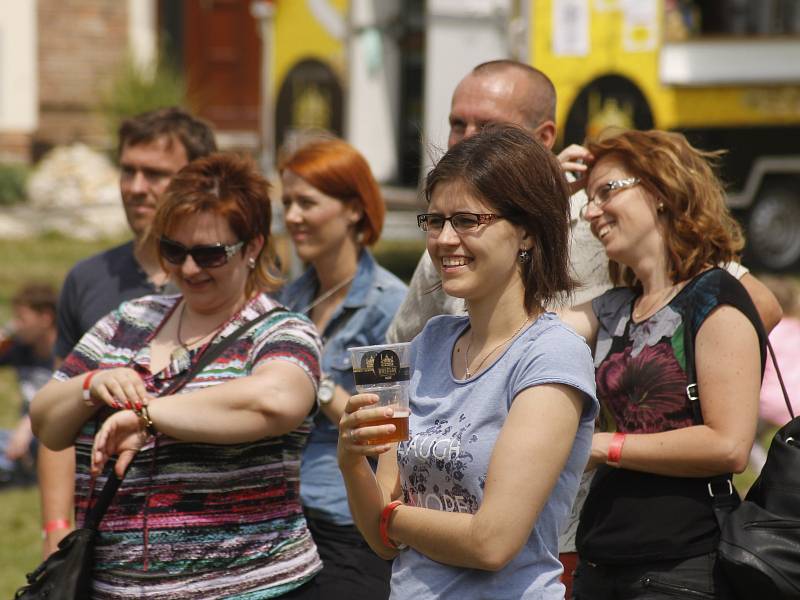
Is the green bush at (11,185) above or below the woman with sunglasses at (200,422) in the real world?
below

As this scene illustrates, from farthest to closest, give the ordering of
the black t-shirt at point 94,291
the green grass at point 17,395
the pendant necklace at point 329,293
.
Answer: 1. the green grass at point 17,395
2. the pendant necklace at point 329,293
3. the black t-shirt at point 94,291

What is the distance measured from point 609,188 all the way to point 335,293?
123 cm

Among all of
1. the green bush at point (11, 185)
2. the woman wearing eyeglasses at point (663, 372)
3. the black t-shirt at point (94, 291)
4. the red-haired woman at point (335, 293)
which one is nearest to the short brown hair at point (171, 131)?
the red-haired woman at point (335, 293)

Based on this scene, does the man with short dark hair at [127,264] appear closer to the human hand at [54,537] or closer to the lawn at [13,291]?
the human hand at [54,537]

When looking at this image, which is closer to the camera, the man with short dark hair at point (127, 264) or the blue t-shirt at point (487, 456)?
the blue t-shirt at point (487, 456)

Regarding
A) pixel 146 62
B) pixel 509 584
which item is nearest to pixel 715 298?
pixel 509 584

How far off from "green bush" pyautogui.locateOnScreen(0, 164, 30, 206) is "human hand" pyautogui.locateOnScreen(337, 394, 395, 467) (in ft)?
46.2

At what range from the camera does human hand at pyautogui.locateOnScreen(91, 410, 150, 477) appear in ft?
9.43

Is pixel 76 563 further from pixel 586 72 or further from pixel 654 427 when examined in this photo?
pixel 586 72

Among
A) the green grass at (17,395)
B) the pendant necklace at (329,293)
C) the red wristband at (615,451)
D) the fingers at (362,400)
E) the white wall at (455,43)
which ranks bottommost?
the green grass at (17,395)

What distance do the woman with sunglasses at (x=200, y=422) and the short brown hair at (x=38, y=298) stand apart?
5.10m

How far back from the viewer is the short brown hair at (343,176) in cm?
412

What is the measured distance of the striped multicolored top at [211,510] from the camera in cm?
296

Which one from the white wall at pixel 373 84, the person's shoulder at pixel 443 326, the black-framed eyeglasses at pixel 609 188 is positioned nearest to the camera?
the person's shoulder at pixel 443 326
